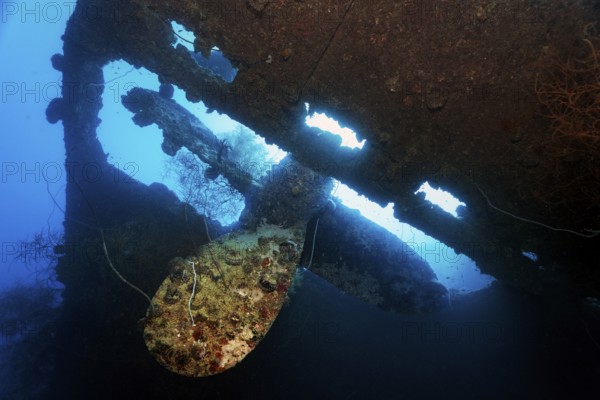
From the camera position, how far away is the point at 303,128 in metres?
4.93

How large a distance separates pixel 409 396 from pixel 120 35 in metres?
9.14

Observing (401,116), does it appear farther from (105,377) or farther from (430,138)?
(105,377)

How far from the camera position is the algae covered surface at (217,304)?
3.48m

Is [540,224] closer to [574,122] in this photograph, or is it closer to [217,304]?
[574,122]

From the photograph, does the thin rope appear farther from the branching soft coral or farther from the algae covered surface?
the algae covered surface

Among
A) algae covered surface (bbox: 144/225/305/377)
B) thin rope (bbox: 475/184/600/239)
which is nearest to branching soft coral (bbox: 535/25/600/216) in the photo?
thin rope (bbox: 475/184/600/239)

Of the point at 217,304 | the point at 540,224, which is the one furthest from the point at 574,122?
the point at 217,304

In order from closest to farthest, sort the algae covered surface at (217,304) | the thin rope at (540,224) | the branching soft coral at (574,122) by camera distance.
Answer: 1. the branching soft coral at (574,122)
2. the algae covered surface at (217,304)
3. the thin rope at (540,224)

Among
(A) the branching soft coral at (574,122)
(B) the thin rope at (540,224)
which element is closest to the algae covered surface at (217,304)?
(B) the thin rope at (540,224)

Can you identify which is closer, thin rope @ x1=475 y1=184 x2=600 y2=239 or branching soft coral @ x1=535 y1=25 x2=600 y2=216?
branching soft coral @ x1=535 y1=25 x2=600 y2=216

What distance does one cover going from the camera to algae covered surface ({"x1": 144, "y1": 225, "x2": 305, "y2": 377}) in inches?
137

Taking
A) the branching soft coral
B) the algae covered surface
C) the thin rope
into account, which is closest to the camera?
the branching soft coral

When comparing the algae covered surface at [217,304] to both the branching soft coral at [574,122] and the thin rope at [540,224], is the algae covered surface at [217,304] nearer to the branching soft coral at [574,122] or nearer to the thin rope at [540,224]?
the thin rope at [540,224]

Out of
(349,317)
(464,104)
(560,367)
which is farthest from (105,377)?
(560,367)
